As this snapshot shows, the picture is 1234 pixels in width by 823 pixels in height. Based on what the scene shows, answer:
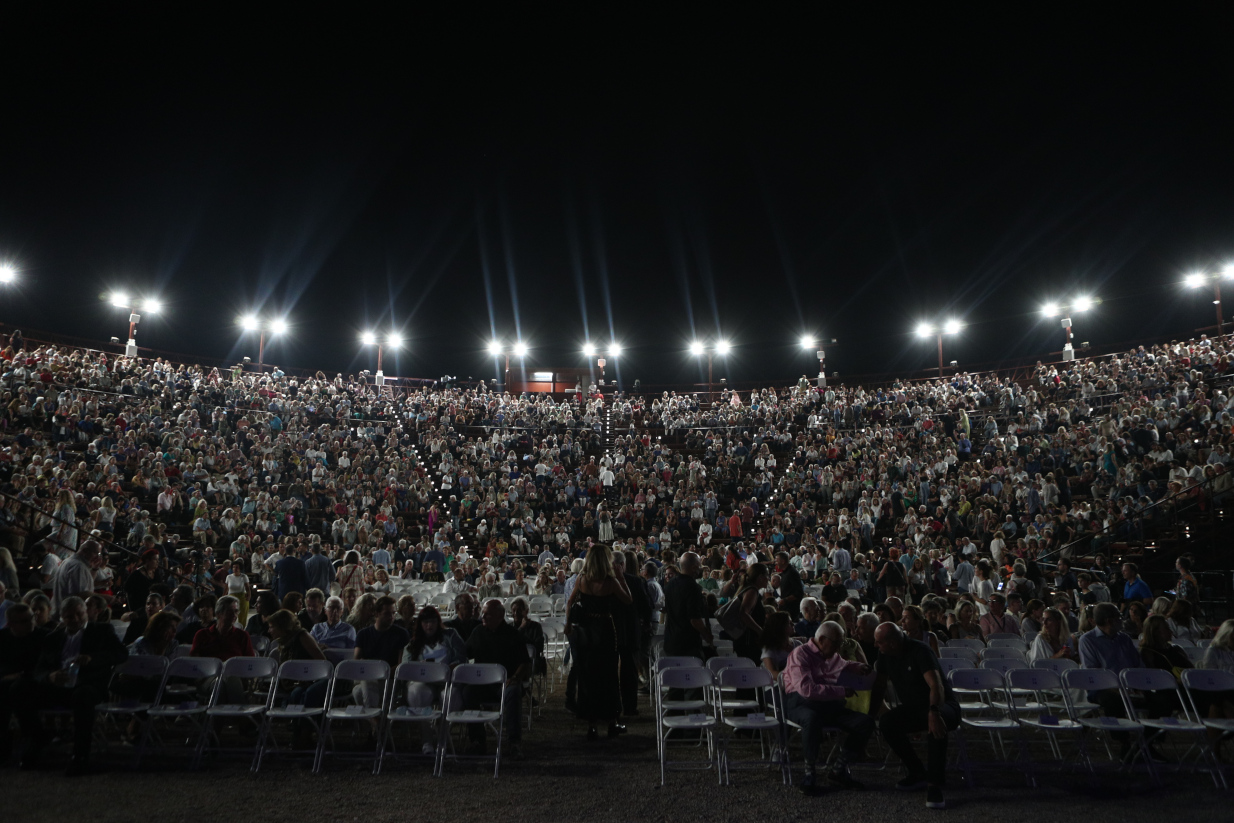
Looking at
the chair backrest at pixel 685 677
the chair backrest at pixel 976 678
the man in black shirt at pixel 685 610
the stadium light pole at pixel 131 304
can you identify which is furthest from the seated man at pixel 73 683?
the stadium light pole at pixel 131 304

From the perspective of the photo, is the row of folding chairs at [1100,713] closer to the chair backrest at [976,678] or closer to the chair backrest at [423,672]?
the chair backrest at [976,678]

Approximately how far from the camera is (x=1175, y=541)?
524 inches

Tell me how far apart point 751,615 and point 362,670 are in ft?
11.5

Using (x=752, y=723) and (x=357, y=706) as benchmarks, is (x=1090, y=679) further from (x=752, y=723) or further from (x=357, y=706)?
(x=357, y=706)

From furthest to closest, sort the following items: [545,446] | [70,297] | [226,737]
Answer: [70,297] → [545,446] → [226,737]

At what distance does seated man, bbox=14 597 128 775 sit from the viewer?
17.3 feet

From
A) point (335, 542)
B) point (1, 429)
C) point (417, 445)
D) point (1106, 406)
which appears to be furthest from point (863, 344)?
point (1, 429)

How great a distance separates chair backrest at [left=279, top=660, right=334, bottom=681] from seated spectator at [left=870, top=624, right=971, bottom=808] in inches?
170

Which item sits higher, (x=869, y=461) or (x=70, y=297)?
(x=70, y=297)

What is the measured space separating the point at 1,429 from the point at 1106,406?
1067 inches

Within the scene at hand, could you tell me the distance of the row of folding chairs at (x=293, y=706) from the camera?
5605mm

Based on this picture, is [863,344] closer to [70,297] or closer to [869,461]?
[869,461]

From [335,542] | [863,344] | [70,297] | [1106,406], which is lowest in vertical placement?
[335,542]

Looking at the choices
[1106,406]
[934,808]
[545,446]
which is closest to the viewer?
[934,808]
